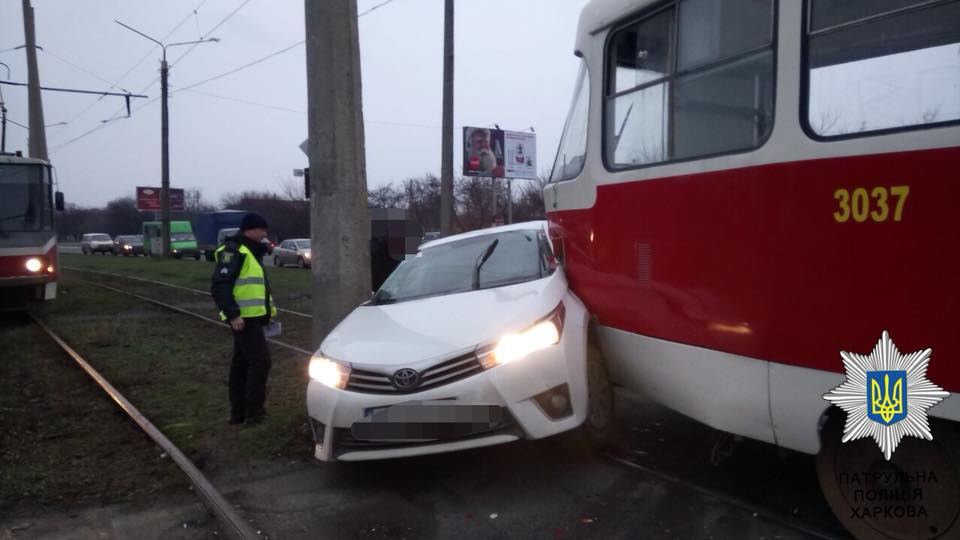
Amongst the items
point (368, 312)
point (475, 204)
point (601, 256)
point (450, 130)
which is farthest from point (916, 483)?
point (475, 204)

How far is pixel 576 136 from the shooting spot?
541 cm

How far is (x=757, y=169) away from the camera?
3.57m

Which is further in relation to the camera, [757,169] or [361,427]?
[361,427]

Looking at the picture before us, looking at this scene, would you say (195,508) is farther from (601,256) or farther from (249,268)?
(601,256)

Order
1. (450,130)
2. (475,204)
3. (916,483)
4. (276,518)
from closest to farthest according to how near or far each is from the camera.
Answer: (916,483)
(276,518)
(450,130)
(475,204)

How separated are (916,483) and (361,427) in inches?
112

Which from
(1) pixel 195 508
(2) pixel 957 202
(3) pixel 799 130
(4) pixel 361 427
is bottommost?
(1) pixel 195 508

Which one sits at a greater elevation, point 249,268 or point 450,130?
point 450,130

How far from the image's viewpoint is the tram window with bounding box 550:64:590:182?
519cm

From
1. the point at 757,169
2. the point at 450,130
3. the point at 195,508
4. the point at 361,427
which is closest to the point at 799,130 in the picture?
the point at 757,169

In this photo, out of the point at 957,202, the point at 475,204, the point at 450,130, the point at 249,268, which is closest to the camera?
the point at 957,202

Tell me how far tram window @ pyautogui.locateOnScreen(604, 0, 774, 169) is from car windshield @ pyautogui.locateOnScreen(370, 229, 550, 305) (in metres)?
1.16

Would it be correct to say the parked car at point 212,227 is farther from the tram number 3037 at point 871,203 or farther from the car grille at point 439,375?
the tram number 3037 at point 871,203

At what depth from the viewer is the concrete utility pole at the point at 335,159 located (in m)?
6.09
